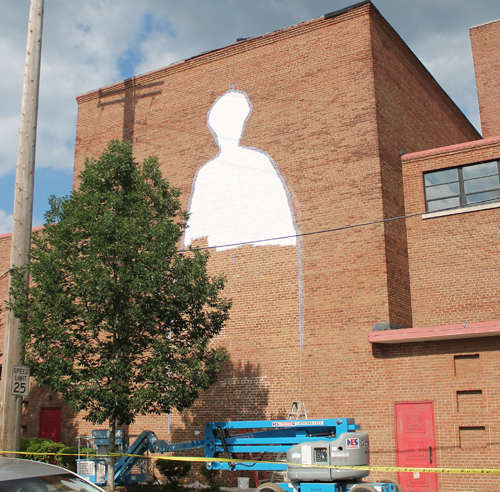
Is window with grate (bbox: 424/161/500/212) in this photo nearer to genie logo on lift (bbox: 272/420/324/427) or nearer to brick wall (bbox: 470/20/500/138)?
genie logo on lift (bbox: 272/420/324/427)

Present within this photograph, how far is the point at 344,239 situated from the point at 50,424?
39.2 ft

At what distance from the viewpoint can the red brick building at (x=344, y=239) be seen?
13750mm

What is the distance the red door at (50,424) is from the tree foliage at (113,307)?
27.2 feet

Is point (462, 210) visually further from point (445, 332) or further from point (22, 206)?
point (22, 206)

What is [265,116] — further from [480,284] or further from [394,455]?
[394,455]

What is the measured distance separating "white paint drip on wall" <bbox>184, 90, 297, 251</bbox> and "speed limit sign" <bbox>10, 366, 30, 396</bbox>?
8269 millimetres

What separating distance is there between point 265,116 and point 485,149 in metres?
6.70

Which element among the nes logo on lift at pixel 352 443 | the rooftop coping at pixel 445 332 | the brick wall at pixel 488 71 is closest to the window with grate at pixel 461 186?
the rooftop coping at pixel 445 332

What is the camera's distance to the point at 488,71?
27656mm

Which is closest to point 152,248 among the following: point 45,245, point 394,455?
point 45,245

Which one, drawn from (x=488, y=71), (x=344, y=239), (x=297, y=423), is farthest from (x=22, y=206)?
(x=488, y=71)

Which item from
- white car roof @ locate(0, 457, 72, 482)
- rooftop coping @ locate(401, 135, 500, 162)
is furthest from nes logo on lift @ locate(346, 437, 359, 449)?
rooftop coping @ locate(401, 135, 500, 162)

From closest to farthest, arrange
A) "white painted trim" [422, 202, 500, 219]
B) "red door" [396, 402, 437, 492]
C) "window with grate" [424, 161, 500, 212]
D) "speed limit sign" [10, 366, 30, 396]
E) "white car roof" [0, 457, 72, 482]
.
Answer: "white car roof" [0, 457, 72, 482]
"speed limit sign" [10, 366, 30, 396]
"red door" [396, 402, 437, 492]
"white painted trim" [422, 202, 500, 219]
"window with grate" [424, 161, 500, 212]

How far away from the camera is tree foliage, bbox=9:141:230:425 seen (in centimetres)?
1174
